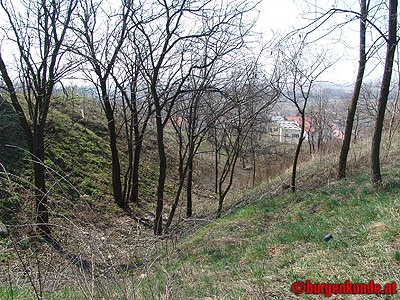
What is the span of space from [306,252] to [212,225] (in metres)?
4.09

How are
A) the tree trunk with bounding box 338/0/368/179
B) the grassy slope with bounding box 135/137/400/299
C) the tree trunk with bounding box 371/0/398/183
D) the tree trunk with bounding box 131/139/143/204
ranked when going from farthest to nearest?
the tree trunk with bounding box 131/139/143/204 → the tree trunk with bounding box 338/0/368/179 → the tree trunk with bounding box 371/0/398/183 → the grassy slope with bounding box 135/137/400/299

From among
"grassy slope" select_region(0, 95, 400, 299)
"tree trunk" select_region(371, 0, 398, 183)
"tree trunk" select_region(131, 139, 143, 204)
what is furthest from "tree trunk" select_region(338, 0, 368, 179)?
"tree trunk" select_region(131, 139, 143, 204)

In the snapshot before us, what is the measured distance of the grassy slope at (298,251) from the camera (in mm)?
2822

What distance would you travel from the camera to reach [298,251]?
3.90 m

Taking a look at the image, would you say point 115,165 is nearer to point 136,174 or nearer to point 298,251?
point 136,174

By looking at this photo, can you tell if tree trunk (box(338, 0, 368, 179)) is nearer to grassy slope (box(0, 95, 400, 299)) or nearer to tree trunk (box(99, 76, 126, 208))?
grassy slope (box(0, 95, 400, 299))

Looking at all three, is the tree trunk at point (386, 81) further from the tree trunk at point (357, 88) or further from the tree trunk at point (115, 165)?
the tree trunk at point (115, 165)

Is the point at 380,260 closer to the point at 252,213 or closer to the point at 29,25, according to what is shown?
the point at 252,213

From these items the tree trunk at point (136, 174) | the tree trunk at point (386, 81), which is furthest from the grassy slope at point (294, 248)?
the tree trunk at point (136, 174)

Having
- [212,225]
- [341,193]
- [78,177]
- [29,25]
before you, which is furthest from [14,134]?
[341,193]

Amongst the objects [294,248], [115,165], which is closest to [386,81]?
[294,248]

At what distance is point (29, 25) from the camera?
7.02 m

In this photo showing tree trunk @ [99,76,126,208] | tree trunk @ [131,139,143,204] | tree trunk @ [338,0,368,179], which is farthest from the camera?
tree trunk @ [131,139,143,204]

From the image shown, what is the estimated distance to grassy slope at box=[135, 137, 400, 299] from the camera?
2822 mm
